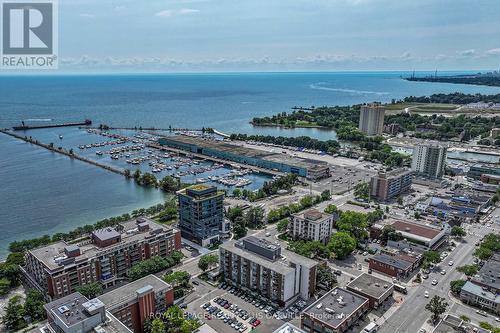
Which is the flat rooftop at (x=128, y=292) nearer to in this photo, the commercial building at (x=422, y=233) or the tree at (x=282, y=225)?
the tree at (x=282, y=225)

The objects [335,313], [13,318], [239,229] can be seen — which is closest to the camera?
[335,313]

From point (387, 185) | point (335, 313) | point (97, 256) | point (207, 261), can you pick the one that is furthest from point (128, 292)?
point (387, 185)

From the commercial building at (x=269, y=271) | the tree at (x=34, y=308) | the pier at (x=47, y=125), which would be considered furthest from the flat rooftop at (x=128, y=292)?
the pier at (x=47, y=125)

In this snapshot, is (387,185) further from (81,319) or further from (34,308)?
(34,308)

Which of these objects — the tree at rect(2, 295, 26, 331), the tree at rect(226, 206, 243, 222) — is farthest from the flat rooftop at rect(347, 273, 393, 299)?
the tree at rect(2, 295, 26, 331)

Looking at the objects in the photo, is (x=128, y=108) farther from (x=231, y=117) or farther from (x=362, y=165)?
(x=362, y=165)

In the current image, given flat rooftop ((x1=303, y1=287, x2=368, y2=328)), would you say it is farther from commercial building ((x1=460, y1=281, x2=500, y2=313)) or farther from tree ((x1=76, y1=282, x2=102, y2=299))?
tree ((x1=76, y1=282, x2=102, y2=299))
